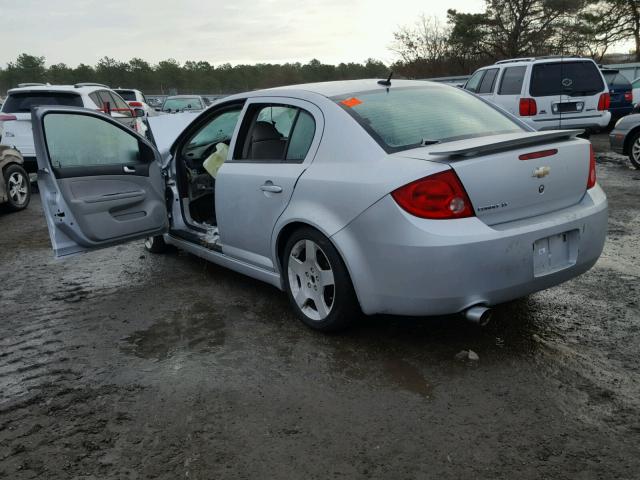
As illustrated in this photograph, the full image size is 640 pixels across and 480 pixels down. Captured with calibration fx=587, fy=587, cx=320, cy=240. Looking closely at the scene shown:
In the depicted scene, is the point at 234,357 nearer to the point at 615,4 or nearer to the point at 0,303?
the point at 0,303

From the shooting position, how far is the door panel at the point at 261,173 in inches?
154

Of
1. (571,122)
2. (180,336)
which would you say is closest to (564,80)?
(571,122)

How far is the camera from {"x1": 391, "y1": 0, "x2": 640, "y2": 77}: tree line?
3391cm

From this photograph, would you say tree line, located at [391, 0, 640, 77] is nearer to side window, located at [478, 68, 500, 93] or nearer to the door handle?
side window, located at [478, 68, 500, 93]

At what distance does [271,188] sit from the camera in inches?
157

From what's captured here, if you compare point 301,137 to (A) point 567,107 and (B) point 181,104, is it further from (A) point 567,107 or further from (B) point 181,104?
(B) point 181,104

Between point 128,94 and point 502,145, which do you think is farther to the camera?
point 128,94

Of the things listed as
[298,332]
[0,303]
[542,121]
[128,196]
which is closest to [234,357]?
[298,332]

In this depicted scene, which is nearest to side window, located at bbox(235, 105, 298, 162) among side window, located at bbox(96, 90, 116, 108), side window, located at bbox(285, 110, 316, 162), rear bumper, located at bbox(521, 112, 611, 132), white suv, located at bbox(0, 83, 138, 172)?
side window, located at bbox(285, 110, 316, 162)

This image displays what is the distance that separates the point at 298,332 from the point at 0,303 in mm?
2689

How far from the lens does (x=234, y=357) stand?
3627mm

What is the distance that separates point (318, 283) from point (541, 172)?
150cm

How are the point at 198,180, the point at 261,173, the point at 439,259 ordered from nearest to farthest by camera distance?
the point at 439,259, the point at 261,173, the point at 198,180

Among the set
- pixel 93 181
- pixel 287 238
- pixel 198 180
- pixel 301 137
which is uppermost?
pixel 301 137
